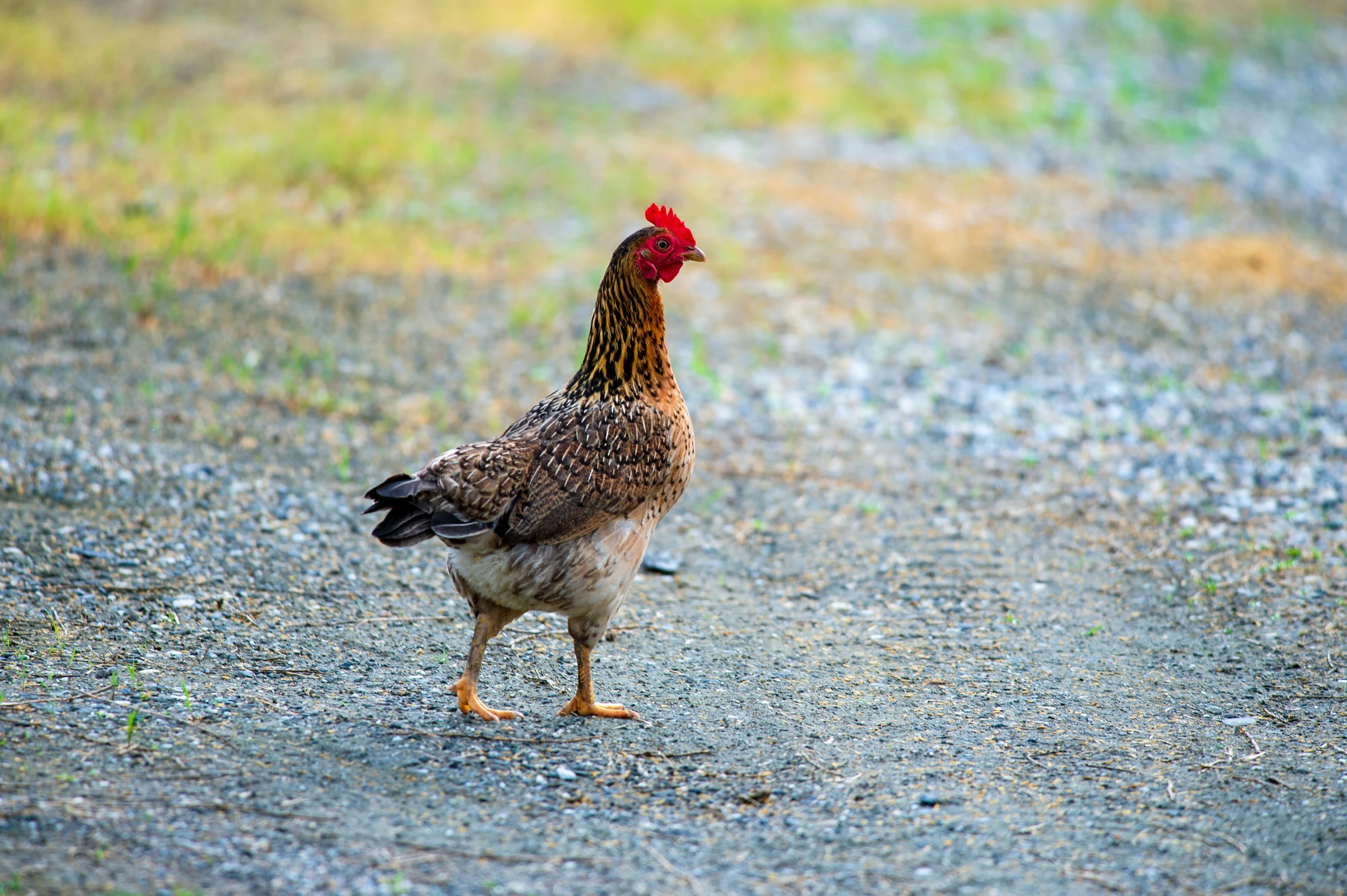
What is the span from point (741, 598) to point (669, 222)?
2.14 meters

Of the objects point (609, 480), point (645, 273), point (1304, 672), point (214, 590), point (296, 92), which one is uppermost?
point (296, 92)

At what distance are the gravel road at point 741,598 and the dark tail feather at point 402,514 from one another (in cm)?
78

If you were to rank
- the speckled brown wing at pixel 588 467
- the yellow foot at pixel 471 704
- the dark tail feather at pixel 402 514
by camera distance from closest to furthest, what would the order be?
the dark tail feather at pixel 402 514, the speckled brown wing at pixel 588 467, the yellow foot at pixel 471 704

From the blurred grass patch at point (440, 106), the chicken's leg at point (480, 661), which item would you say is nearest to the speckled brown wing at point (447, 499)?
the chicken's leg at point (480, 661)

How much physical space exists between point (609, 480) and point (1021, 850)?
212cm

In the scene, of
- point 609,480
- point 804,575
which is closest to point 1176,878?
point 609,480

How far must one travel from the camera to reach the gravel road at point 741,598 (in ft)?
13.5

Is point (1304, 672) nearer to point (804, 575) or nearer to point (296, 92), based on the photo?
point (804, 575)

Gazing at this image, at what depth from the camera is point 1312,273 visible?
11797 mm

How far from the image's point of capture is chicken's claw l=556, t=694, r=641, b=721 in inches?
200

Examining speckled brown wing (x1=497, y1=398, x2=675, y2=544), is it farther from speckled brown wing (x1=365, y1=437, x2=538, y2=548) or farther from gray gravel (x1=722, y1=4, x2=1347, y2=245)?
gray gravel (x1=722, y1=4, x2=1347, y2=245)

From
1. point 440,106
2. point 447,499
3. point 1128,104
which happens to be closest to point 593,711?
point 447,499

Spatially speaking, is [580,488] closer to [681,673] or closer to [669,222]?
[681,673]

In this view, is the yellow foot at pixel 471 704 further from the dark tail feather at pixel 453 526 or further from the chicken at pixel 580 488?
the dark tail feather at pixel 453 526
